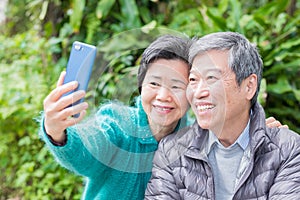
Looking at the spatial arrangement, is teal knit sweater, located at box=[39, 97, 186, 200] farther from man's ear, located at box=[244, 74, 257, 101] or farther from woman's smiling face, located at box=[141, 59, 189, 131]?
man's ear, located at box=[244, 74, 257, 101]

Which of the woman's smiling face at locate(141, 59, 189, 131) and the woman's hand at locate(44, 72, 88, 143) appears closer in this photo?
the woman's hand at locate(44, 72, 88, 143)

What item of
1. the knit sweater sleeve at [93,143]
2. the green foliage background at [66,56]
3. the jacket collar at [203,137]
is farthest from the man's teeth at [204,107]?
the green foliage background at [66,56]

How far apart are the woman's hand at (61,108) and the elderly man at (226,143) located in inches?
14.0

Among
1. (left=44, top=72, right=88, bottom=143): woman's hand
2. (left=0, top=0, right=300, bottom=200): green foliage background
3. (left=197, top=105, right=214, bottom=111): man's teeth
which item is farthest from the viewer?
(left=0, top=0, right=300, bottom=200): green foliage background

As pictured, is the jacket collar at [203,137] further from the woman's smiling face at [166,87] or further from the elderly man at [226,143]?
the woman's smiling face at [166,87]

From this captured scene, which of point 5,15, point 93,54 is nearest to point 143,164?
point 93,54

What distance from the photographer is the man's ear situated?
1.68 metres

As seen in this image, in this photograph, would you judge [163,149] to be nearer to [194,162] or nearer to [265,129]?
[194,162]

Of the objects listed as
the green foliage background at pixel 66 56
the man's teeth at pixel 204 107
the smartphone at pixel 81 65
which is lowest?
the green foliage background at pixel 66 56

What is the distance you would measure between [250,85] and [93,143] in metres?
0.53

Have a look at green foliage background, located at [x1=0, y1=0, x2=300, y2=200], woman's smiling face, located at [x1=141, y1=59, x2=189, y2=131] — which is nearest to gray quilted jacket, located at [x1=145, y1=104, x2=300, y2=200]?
woman's smiling face, located at [x1=141, y1=59, x2=189, y2=131]

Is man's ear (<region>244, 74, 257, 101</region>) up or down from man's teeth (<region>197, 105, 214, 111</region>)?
up

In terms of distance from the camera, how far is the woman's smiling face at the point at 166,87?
1.65 metres

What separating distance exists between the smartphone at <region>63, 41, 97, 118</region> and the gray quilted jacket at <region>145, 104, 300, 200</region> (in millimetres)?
376
